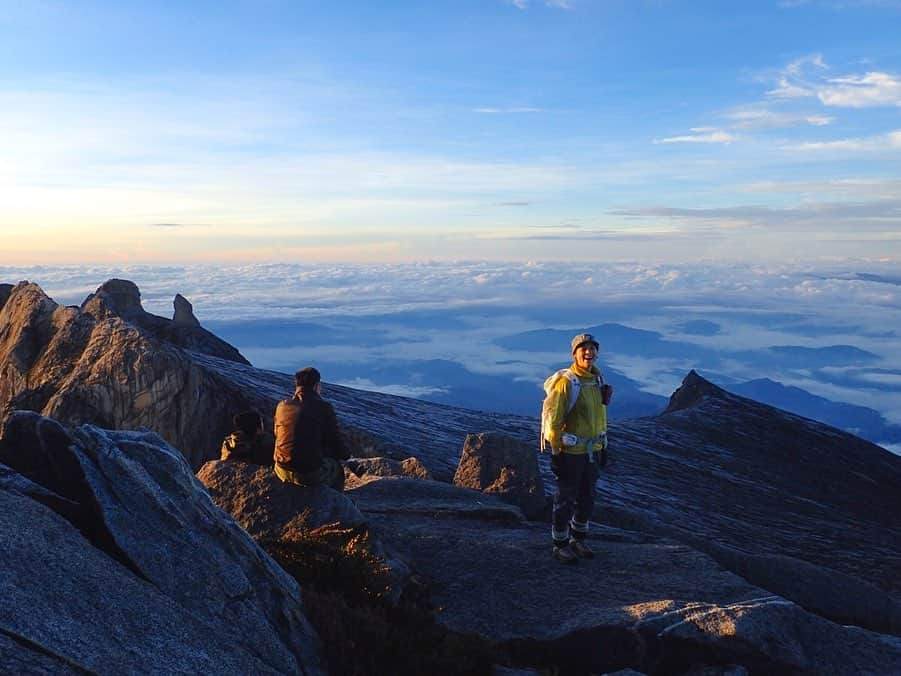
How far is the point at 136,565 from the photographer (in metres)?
8.38

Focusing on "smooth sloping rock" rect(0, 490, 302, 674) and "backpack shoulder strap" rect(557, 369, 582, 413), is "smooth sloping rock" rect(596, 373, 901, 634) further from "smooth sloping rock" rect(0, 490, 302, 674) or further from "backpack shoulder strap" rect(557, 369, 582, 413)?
"smooth sloping rock" rect(0, 490, 302, 674)

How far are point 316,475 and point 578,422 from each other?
4.62 m

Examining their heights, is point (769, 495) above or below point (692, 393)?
below

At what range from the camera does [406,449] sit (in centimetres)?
3139

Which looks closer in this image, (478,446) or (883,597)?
(883,597)

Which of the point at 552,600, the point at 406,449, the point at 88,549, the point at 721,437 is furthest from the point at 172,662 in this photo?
the point at 721,437

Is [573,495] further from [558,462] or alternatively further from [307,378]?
[307,378]

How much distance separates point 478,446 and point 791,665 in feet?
37.6

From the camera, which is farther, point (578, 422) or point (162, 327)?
point (162, 327)

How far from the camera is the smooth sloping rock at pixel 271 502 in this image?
1244cm

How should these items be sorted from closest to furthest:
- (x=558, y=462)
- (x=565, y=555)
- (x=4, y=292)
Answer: (x=558, y=462) < (x=565, y=555) < (x=4, y=292)

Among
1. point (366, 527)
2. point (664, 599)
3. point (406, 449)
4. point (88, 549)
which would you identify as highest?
point (88, 549)

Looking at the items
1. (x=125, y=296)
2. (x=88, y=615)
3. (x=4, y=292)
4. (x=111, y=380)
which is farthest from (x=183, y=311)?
(x=88, y=615)

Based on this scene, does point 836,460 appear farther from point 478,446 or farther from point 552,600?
point 552,600
